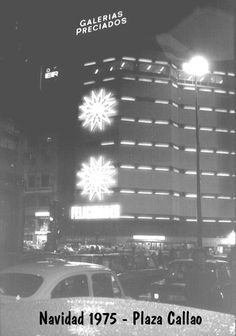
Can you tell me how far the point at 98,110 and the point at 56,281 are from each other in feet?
199

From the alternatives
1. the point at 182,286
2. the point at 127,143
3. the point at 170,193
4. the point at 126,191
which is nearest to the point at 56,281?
the point at 182,286

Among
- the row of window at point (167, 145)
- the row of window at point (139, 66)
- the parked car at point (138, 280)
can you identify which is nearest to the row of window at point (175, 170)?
the row of window at point (167, 145)

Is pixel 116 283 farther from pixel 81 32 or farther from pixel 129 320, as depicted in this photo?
pixel 81 32

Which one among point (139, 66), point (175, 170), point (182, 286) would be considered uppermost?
point (139, 66)

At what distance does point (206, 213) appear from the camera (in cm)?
6694

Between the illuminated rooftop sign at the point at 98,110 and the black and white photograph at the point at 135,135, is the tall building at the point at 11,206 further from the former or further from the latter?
the illuminated rooftop sign at the point at 98,110

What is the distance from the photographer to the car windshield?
20.4ft

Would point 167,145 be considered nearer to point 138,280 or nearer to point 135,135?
point 135,135

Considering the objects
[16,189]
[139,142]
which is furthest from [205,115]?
[16,189]

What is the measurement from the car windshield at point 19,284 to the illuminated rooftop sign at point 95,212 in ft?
186

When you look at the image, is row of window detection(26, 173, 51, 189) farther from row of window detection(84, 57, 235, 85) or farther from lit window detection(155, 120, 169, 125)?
lit window detection(155, 120, 169, 125)

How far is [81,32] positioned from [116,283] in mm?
75532

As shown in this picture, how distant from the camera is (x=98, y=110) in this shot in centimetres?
6631

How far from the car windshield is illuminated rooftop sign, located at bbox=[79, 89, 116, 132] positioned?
59868mm
